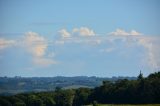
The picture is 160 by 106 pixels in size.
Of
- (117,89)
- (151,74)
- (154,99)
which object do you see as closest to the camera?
(154,99)

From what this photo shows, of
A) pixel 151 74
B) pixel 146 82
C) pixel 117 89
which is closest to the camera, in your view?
pixel 146 82

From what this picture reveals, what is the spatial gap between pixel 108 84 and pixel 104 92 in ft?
34.0

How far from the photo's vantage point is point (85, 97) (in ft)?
655

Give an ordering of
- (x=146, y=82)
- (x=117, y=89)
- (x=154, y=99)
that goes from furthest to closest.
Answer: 1. (x=117, y=89)
2. (x=146, y=82)
3. (x=154, y=99)

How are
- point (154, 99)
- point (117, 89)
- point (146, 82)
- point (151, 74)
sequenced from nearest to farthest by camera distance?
point (154, 99) → point (146, 82) → point (117, 89) → point (151, 74)

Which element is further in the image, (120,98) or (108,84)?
(108,84)

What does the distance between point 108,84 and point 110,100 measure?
59.3 ft

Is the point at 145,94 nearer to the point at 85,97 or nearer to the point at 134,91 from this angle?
the point at 134,91

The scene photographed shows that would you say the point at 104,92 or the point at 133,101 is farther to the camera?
the point at 104,92

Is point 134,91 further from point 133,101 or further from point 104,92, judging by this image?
point 104,92

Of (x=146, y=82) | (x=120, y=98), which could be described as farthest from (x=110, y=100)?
(x=146, y=82)

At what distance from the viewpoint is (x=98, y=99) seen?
18600 centimetres

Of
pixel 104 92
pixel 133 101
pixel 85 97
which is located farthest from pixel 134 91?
pixel 85 97

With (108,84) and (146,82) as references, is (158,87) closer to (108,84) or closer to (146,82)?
(146,82)
